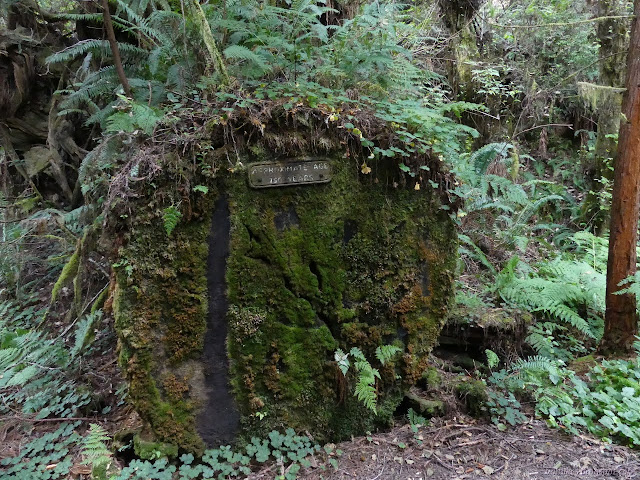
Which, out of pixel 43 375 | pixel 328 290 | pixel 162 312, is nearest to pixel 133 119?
pixel 162 312

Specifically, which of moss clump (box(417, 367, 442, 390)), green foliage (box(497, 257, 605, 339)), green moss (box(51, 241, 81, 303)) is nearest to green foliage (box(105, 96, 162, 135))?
green moss (box(51, 241, 81, 303))

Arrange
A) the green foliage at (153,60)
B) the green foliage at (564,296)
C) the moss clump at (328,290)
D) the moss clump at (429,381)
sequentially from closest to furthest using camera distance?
the moss clump at (328,290)
the green foliage at (153,60)
the moss clump at (429,381)
the green foliage at (564,296)

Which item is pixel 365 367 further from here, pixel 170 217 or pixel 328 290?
pixel 170 217

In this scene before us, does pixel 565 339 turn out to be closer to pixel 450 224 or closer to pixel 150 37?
pixel 450 224

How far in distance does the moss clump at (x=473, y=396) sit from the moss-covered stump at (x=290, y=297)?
0.57 m

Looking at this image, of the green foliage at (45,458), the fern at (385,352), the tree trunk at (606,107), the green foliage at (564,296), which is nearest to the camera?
the green foliage at (45,458)

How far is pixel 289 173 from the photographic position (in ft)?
10.7

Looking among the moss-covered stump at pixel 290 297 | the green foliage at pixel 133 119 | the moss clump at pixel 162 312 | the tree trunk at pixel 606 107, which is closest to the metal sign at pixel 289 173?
the moss-covered stump at pixel 290 297

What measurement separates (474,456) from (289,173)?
2.80 meters

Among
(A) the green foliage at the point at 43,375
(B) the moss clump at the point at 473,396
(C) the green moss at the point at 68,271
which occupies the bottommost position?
(B) the moss clump at the point at 473,396

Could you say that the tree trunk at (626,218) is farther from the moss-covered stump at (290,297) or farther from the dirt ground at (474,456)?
the moss-covered stump at (290,297)

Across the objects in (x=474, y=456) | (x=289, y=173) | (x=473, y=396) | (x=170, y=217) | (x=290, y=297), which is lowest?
(x=474, y=456)

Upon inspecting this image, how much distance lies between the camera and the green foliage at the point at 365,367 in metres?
3.28

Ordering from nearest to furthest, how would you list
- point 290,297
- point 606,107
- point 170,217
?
1. point 170,217
2. point 290,297
3. point 606,107
